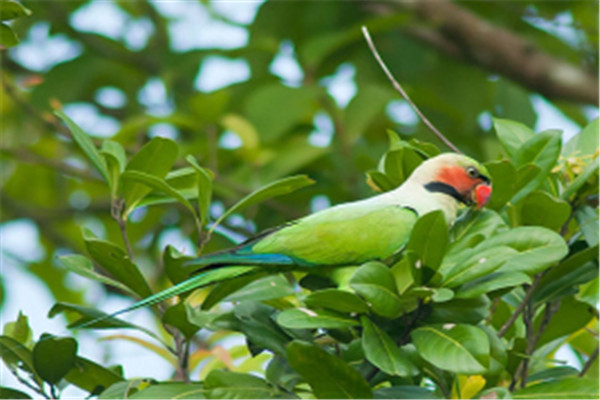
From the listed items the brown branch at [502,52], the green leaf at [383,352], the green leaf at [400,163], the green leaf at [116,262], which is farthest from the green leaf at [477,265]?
the brown branch at [502,52]

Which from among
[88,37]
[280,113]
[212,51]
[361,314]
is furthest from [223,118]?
[361,314]

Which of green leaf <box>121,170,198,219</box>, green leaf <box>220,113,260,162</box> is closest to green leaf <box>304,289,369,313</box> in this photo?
green leaf <box>121,170,198,219</box>

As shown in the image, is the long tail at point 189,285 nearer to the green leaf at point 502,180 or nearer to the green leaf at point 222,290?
the green leaf at point 222,290

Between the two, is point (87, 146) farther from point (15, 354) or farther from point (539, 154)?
point (539, 154)

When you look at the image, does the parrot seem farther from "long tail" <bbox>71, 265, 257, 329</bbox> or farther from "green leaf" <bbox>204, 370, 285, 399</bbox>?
"green leaf" <bbox>204, 370, 285, 399</bbox>

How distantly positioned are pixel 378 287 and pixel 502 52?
13.0 ft

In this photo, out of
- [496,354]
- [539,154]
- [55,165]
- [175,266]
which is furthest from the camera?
[55,165]

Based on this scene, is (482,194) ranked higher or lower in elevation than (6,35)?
lower

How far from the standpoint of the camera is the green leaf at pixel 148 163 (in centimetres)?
246

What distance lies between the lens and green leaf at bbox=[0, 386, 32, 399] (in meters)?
2.34

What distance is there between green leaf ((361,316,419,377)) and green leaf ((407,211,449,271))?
0.18 meters

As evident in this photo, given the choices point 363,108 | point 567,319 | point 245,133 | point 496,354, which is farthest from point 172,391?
point 363,108

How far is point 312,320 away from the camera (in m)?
2.05

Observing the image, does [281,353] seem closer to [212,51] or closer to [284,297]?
[284,297]
